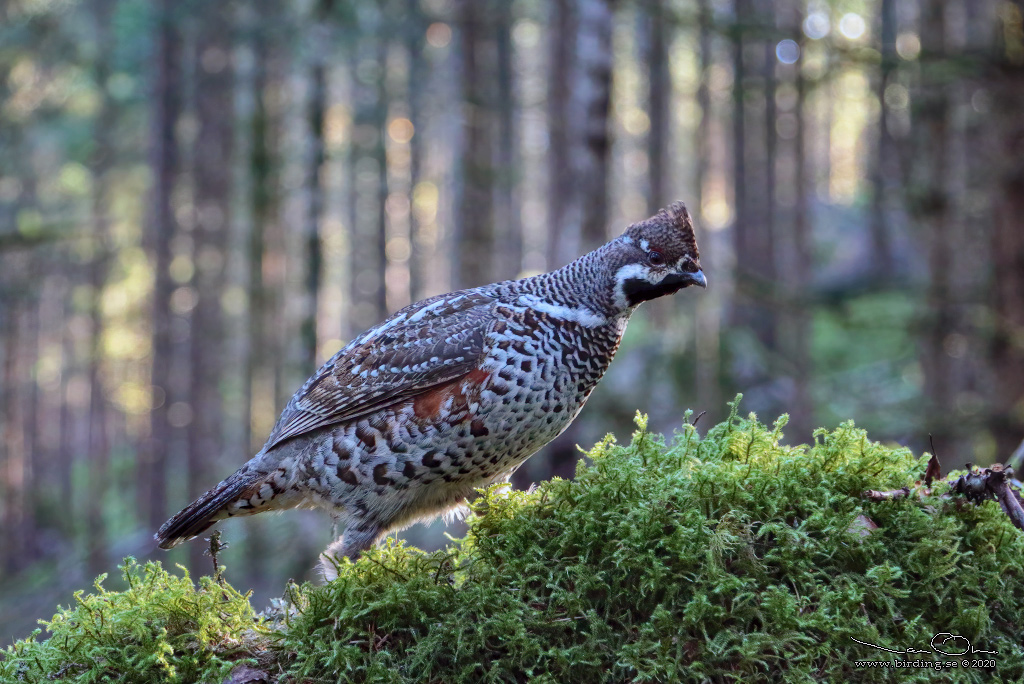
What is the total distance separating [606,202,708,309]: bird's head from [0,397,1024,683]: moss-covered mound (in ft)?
3.29

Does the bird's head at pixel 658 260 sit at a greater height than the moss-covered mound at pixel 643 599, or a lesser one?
greater

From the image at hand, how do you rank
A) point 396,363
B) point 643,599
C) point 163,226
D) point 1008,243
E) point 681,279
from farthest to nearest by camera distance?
point 163,226, point 1008,243, point 396,363, point 681,279, point 643,599

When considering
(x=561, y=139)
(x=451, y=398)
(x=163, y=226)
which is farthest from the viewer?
(x=163, y=226)

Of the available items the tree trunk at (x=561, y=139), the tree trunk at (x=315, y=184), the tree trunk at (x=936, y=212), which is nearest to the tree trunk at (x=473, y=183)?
the tree trunk at (x=315, y=184)

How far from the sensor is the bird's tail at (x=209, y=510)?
13.7 feet

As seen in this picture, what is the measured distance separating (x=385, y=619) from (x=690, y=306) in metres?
13.9

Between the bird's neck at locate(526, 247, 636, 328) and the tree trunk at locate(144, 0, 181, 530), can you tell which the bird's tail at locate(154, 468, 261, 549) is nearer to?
the bird's neck at locate(526, 247, 636, 328)

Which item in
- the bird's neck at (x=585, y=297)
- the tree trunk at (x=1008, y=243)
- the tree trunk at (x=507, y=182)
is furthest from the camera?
the tree trunk at (x=507, y=182)

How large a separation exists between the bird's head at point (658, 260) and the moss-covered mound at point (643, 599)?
1.00 m

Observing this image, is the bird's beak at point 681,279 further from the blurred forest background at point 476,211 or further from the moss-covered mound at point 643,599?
the blurred forest background at point 476,211

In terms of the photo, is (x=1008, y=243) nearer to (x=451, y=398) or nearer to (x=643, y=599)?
(x=451, y=398)

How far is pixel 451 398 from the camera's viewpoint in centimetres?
387

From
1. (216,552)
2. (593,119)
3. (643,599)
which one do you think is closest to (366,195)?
(593,119)

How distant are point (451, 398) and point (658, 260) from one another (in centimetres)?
120
